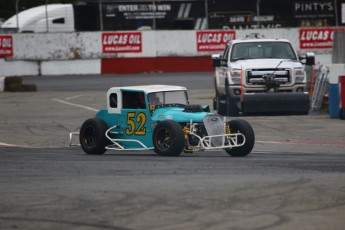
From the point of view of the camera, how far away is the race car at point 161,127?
51.7ft

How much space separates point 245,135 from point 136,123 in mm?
1795

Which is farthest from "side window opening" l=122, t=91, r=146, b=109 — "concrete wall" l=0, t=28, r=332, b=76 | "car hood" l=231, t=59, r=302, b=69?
"concrete wall" l=0, t=28, r=332, b=76

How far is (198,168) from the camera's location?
13.9 meters

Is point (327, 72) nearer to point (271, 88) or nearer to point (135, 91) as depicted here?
point (271, 88)

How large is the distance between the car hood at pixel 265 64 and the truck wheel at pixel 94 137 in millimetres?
9060

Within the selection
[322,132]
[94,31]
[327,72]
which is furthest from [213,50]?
[322,132]

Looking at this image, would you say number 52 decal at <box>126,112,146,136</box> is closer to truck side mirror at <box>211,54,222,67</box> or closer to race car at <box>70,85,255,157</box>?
race car at <box>70,85,255,157</box>

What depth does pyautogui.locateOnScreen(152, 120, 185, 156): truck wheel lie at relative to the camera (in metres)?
15.4

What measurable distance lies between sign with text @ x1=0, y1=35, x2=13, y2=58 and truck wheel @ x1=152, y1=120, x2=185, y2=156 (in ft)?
84.8

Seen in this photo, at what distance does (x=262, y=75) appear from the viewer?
25484 mm

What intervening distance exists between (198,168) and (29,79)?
89.5 ft

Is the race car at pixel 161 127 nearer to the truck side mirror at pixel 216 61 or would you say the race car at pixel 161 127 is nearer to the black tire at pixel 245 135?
the black tire at pixel 245 135

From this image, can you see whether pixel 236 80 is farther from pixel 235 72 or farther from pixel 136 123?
pixel 136 123

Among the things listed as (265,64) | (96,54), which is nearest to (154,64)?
(96,54)
